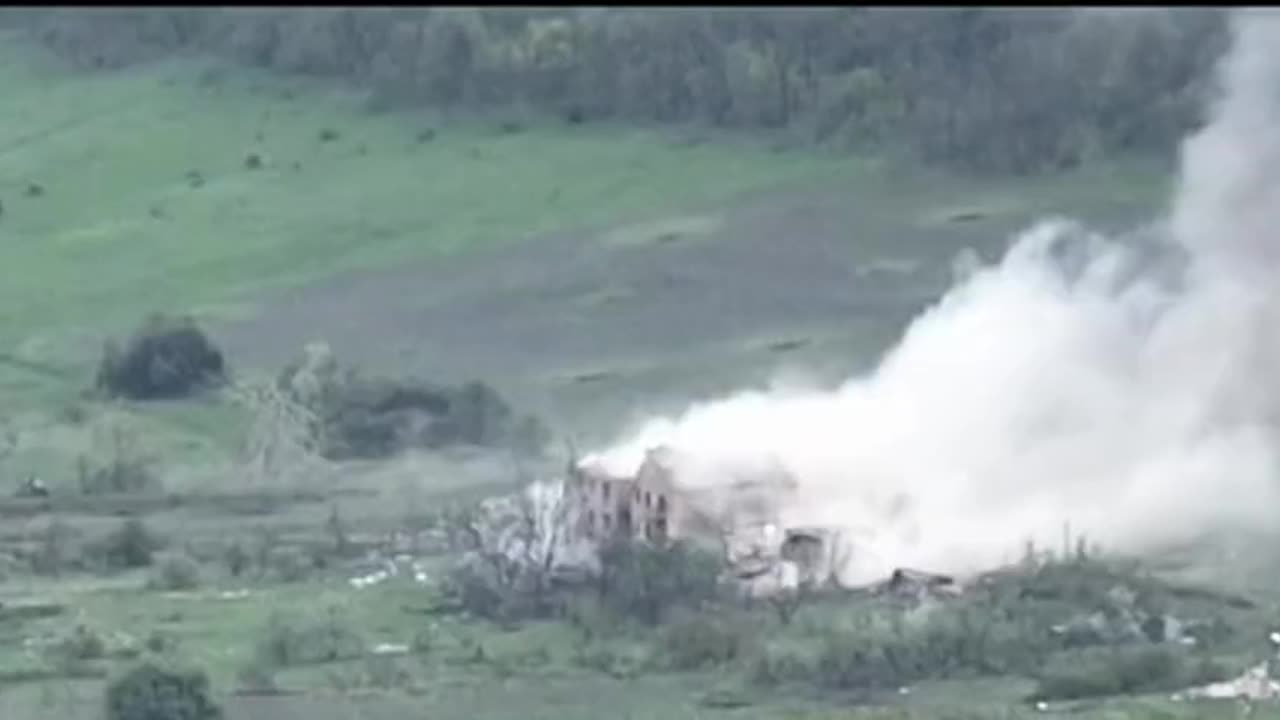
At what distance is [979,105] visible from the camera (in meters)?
81.8

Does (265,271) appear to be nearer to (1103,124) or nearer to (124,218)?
(124,218)

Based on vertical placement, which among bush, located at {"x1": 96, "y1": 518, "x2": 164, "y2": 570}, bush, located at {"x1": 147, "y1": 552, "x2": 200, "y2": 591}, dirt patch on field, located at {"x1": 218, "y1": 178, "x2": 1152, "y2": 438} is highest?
dirt patch on field, located at {"x1": 218, "y1": 178, "x2": 1152, "y2": 438}

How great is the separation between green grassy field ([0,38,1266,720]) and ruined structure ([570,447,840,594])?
2.08m

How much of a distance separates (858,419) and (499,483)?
5132 mm

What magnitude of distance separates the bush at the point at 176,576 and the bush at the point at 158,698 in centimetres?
752

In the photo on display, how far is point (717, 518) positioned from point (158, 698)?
9.69 meters

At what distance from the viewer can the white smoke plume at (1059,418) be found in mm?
56094

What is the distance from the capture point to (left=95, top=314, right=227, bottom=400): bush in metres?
66.4

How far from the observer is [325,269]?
244 feet

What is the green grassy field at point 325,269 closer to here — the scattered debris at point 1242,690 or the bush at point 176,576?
the bush at point 176,576

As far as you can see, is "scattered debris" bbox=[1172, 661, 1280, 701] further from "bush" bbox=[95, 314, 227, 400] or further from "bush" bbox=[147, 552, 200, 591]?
"bush" bbox=[95, 314, 227, 400]

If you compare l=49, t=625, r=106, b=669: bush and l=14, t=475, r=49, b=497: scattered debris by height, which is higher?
l=14, t=475, r=49, b=497: scattered debris

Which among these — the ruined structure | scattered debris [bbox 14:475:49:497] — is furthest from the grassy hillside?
the ruined structure

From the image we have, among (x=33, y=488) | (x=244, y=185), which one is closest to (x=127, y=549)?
(x=33, y=488)
